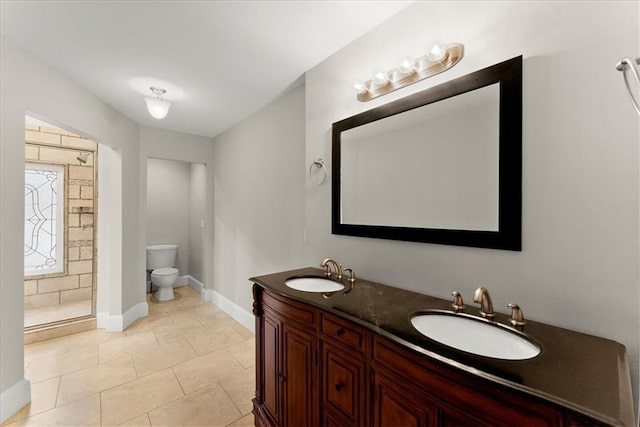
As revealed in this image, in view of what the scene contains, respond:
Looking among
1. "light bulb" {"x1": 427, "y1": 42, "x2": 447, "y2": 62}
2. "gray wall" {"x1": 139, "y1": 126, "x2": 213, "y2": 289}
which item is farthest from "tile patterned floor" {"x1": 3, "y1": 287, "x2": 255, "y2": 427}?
"light bulb" {"x1": 427, "y1": 42, "x2": 447, "y2": 62}

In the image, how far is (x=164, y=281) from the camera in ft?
13.1

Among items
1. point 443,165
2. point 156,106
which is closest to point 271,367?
point 443,165

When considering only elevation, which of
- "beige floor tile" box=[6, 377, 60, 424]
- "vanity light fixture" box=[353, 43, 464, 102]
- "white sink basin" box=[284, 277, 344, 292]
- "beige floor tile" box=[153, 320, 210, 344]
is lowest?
"beige floor tile" box=[6, 377, 60, 424]

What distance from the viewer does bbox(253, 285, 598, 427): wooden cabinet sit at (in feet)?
2.32

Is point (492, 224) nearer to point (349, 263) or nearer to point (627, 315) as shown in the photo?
point (627, 315)

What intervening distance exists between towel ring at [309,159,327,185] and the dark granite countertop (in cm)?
100

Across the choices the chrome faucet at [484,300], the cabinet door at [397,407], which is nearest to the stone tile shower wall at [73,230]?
the cabinet door at [397,407]

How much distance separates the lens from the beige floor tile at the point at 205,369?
217cm

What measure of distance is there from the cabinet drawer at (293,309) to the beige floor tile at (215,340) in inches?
60.2

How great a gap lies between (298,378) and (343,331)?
1.54 ft

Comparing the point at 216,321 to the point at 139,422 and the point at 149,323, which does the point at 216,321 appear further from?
the point at 139,422

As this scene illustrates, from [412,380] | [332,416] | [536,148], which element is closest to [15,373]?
[332,416]

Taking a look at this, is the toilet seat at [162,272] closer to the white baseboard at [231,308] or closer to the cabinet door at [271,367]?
the white baseboard at [231,308]

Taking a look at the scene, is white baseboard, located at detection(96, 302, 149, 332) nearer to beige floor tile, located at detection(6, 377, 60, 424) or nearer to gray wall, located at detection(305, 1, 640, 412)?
beige floor tile, located at detection(6, 377, 60, 424)
